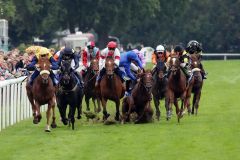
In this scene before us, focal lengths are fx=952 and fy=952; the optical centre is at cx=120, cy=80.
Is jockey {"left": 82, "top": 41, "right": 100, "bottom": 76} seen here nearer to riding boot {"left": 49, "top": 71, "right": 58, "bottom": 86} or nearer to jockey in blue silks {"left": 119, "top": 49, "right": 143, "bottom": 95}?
Result: jockey in blue silks {"left": 119, "top": 49, "right": 143, "bottom": 95}

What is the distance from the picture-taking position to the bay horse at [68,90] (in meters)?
19.1

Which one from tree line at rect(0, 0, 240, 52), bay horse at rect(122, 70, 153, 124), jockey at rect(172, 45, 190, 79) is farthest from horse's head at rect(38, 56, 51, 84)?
tree line at rect(0, 0, 240, 52)

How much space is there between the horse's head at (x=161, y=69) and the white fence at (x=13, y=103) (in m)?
3.31

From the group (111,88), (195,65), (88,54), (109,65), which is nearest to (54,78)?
(109,65)

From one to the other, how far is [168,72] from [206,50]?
69228 mm

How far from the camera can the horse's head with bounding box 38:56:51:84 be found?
18516 mm

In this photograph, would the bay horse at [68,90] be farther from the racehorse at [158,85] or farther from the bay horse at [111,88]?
the racehorse at [158,85]

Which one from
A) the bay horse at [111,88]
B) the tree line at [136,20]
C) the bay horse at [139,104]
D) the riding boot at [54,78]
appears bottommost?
the bay horse at [139,104]

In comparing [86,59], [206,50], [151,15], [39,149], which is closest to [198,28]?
[206,50]

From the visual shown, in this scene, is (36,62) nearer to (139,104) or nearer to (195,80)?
(139,104)

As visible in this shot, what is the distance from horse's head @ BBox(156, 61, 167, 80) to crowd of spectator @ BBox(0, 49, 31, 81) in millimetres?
4767

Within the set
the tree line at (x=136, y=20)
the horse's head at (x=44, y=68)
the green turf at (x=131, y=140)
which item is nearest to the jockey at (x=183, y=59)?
the green turf at (x=131, y=140)

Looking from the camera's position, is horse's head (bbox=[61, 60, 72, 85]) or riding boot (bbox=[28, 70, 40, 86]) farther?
riding boot (bbox=[28, 70, 40, 86])

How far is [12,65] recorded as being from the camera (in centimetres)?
2888
